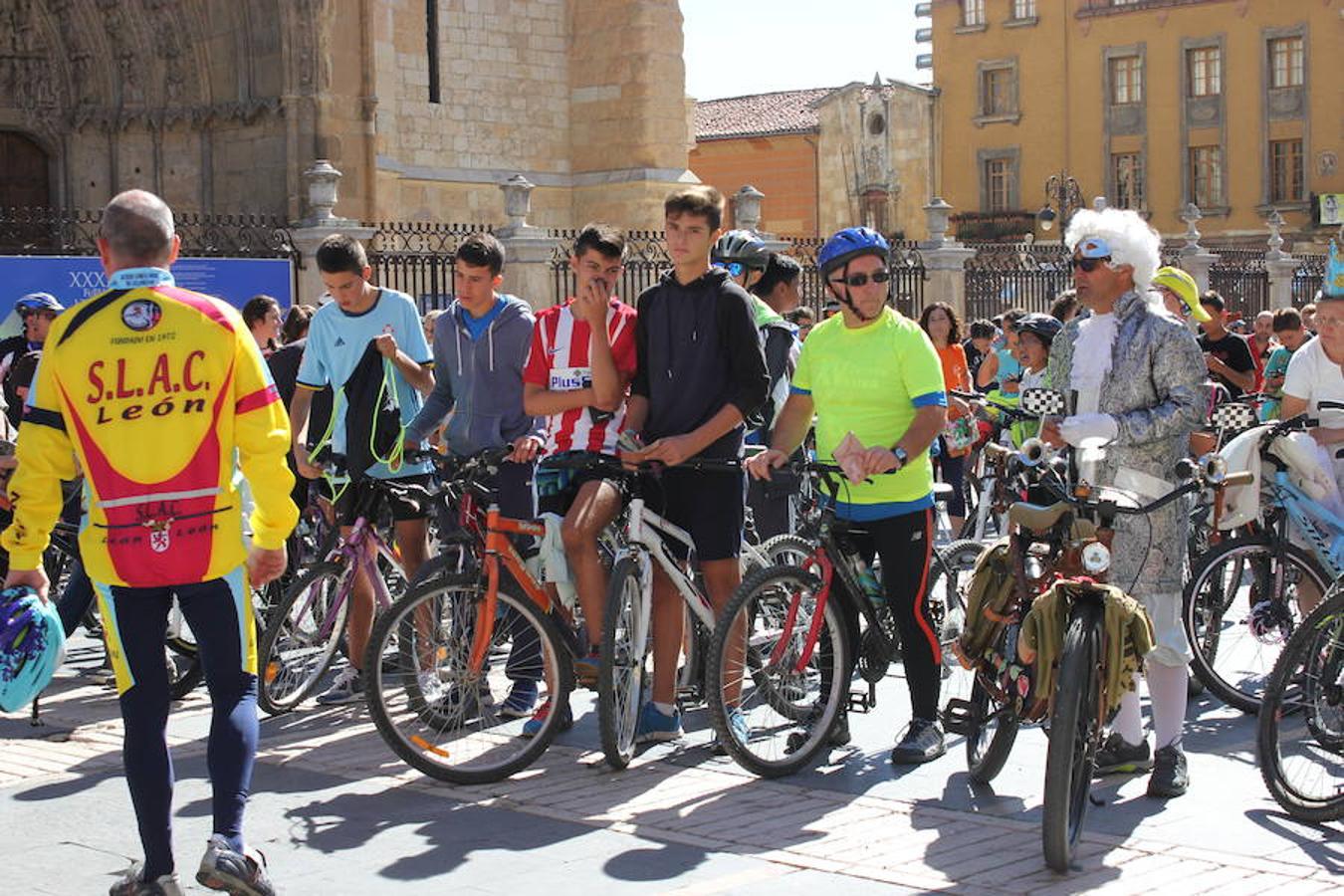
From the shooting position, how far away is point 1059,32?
63.4 meters

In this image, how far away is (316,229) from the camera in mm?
21359

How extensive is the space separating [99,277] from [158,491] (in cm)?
1157

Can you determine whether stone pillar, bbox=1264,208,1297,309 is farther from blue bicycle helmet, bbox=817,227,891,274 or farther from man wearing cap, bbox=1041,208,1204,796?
man wearing cap, bbox=1041,208,1204,796

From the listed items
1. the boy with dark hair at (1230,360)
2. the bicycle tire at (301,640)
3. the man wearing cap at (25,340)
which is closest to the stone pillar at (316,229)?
the man wearing cap at (25,340)

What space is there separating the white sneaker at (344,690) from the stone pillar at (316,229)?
11880mm

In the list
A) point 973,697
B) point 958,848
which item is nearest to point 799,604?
point 973,697

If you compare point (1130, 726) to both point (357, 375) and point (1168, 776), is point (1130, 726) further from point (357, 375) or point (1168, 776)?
point (357, 375)

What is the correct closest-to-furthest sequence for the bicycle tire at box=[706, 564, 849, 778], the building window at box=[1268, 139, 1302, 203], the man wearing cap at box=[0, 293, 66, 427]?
the bicycle tire at box=[706, 564, 849, 778]
the man wearing cap at box=[0, 293, 66, 427]
the building window at box=[1268, 139, 1302, 203]

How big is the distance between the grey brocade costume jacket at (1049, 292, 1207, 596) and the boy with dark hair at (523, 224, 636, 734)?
1.94 meters

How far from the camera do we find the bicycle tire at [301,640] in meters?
8.53

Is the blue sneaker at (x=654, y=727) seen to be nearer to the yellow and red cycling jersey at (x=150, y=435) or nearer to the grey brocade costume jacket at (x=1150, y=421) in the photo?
the grey brocade costume jacket at (x=1150, y=421)

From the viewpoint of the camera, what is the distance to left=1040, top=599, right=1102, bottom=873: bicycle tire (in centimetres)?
593

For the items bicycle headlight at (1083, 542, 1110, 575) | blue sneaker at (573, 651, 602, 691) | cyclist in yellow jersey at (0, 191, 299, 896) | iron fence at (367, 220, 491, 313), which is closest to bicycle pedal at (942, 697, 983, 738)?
bicycle headlight at (1083, 542, 1110, 575)

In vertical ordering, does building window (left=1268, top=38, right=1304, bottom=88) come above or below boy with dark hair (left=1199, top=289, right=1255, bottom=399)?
above
